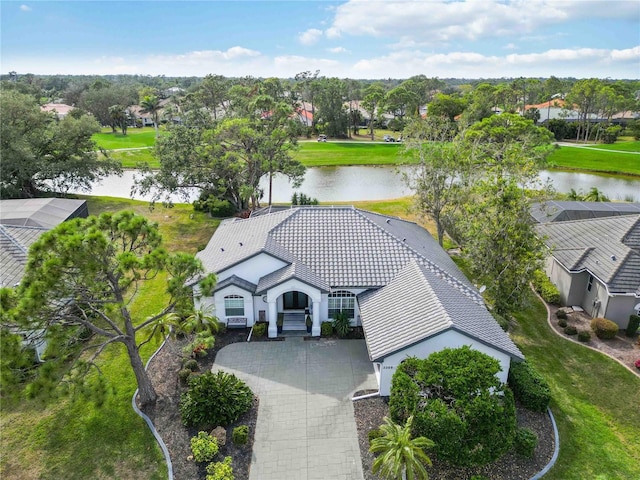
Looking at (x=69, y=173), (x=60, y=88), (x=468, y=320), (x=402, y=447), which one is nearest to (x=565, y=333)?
(x=468, y=320)

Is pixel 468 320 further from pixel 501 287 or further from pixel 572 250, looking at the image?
pixel 572 250

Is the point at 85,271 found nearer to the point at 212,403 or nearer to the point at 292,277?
the point at 212,403

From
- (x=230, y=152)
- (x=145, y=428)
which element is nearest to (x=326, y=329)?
(x=145, y=428)

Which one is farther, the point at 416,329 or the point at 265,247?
the point at 265,247

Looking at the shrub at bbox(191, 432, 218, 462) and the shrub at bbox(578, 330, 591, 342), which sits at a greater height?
the shrub at bbox(578, 330, 591, 342)

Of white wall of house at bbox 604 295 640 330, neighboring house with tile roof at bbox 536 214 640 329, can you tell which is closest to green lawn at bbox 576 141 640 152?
neighboring house with tile roof at bbox 536 214 640 329

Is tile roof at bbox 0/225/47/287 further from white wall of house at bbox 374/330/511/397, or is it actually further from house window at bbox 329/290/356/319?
→ white wall of house at bbox 374/330/511/397

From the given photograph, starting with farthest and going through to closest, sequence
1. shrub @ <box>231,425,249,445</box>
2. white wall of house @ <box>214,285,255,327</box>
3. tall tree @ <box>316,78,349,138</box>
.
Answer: tall tree @ <box>316,78,349,138</box>
white wall of house @ <box>214,285,255,327</box>
shrub @ <box>231,425,249,445</box>
